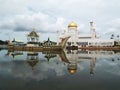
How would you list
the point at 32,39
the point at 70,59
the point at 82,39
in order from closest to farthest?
1. the point at 70,59
2. the point at 32,39
3. the point at 82,39

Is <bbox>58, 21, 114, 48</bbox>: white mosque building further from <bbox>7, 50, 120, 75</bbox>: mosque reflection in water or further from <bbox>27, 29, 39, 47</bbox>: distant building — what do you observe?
<bbox>7, 50, 120, 75</bbox>: mosque reflection in water

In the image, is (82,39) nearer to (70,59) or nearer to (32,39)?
(32,39)

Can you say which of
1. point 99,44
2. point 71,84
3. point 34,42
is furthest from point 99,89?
point 99,44

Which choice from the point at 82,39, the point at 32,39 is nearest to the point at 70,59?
the point at 32,39

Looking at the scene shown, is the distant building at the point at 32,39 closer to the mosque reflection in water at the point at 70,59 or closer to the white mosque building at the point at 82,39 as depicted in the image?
the white mosque building at the point at 82,39

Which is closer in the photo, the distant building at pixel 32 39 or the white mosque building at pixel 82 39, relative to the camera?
the distant building at pixel 32 39

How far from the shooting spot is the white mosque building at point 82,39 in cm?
6888

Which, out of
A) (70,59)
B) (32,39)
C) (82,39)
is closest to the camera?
(70,59)

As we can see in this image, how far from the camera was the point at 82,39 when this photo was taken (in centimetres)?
7081

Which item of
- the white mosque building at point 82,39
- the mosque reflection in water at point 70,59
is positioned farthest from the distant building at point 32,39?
the mosque reflection in water at point 70,59

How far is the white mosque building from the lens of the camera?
6888cm

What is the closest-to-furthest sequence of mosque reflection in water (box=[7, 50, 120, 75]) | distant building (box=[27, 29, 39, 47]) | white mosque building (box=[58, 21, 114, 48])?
mosque reflection in water (box=[7, 50, 120, 75]), distant building (box=[27, 29, 39, 47]), white mosque building (box=[58, 21, 114, 48])

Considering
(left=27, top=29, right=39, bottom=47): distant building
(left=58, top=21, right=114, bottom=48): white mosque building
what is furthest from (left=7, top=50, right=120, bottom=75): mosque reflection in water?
(left=58, top=21, right=114, bottom=48): white mosque building

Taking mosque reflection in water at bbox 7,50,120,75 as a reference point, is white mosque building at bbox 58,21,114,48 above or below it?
above
